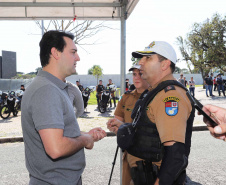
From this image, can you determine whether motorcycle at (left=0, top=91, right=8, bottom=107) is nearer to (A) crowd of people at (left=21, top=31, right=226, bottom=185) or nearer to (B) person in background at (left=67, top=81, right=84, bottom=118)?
(B) person in background at (left=67, top=81, right=84, bottom=118)

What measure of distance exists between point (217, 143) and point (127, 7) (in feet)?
16.2

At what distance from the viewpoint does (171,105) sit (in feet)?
5.61

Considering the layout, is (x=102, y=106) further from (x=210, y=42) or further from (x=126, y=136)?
(x=210, y=42)

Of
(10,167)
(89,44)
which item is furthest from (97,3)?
(89,44)

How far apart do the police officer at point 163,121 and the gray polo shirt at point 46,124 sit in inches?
21.0

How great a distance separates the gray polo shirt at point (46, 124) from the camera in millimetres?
1539

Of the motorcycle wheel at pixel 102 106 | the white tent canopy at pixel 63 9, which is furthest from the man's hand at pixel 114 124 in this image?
the motorcycle wheel at pixel 102 106

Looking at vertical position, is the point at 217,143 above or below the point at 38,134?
below

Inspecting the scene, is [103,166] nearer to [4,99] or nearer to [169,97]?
[169,97]

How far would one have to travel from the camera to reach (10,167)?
516 cm

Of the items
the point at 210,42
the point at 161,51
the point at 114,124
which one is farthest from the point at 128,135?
the point at 210,42

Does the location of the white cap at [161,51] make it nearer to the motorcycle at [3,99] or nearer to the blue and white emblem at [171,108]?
the blue and white emblem at [171,108]

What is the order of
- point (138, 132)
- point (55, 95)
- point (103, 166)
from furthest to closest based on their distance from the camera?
point (103, 166)
point (138, 132)
point (55, 95)

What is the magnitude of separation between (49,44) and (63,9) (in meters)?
2.34
